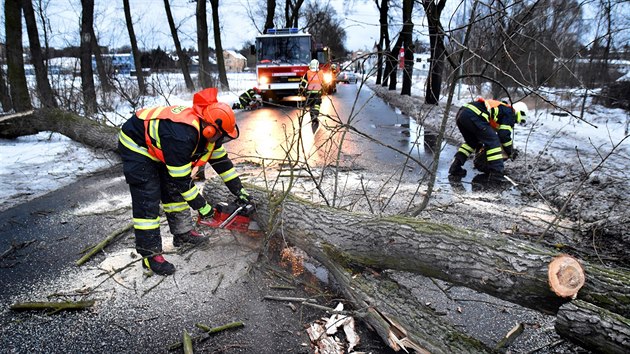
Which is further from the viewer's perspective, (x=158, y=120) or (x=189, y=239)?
(x=189, y=239)

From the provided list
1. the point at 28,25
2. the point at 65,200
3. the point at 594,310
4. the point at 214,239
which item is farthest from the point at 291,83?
the point at 594,310

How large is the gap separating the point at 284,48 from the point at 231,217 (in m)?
12.1

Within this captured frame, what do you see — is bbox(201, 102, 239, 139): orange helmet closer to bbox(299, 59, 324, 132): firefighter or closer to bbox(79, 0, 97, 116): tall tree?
bbox(299, 59, 324, 132): firefighter

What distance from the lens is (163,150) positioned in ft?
9.21

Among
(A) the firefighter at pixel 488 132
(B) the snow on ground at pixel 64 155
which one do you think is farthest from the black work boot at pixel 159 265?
(A) the firefighter at pixel 488 132

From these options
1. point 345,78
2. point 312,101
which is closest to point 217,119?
point 312,101

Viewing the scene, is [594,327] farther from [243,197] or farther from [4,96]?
[4,96]

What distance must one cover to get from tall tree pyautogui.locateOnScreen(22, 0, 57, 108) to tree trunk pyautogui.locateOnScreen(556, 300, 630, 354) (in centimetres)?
930

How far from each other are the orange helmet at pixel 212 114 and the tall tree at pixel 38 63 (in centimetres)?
690

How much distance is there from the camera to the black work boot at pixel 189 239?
333 cm

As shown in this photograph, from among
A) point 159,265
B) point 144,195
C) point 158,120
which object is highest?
point 158,120

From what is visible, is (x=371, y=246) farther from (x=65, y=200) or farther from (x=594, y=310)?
(x=65, y=200)

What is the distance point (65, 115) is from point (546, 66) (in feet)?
41.5

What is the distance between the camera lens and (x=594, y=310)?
72.4 inches
